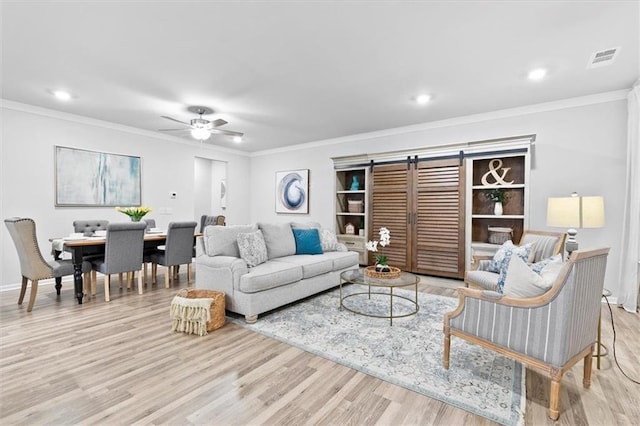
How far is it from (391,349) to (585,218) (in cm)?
226

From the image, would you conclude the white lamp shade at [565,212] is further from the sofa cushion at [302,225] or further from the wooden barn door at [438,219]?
the sofa cushion at [302,225]

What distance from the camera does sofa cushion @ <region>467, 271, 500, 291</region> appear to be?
9.63ft

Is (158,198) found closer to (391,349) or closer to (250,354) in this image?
(250,354)

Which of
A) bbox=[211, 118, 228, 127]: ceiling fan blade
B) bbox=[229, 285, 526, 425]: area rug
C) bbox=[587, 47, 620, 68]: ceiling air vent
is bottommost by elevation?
bbox=[229, 285, 526, 425]: area rug

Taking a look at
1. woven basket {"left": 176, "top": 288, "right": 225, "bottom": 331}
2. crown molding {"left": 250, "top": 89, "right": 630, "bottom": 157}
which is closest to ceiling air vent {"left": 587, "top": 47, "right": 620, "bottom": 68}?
crown molding {"left": 250, "top": 89, "right": 630, "bottom": 157}

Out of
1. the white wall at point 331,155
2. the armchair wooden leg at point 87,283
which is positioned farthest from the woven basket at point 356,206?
the armchair wooden leg at point 87,283

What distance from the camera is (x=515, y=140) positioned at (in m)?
4.03

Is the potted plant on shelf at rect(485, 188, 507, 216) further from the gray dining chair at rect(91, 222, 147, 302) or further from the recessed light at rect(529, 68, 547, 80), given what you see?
the gray dining chair at rect(91, 222, 147, 302)

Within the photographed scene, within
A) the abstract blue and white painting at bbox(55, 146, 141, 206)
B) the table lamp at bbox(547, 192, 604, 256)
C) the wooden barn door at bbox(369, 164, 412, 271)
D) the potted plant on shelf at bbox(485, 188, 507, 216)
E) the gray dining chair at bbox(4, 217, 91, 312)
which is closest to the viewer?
the table lamp at bbox(547, 192, 604, 256)

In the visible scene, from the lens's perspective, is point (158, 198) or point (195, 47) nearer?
point (195, 47)

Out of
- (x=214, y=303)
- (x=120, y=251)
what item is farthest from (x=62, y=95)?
(x=214, y=303)

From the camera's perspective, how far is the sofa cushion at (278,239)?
3928 millimetres

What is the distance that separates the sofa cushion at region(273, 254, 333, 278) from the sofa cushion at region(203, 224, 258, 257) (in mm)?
553

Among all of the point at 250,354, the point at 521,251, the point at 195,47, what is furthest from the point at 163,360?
the point at 521,251
